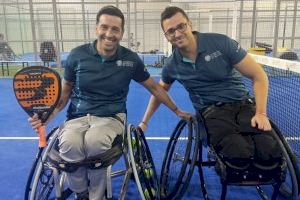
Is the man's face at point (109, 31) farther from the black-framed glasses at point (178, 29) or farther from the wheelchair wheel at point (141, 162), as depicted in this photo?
the wheelchair wheel at point (141, 162)

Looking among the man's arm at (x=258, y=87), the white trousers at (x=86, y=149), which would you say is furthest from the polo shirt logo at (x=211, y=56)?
the white trousers at (x=86, y=149)

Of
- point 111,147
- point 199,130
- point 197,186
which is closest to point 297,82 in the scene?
point 197,186

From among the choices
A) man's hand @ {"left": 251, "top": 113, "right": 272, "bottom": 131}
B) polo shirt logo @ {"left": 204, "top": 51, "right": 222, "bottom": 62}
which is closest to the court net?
polo shirt logo @ {"left": 204, "top": 51, "right": 222, "bottom": 62}

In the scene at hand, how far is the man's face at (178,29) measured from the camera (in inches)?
79.9

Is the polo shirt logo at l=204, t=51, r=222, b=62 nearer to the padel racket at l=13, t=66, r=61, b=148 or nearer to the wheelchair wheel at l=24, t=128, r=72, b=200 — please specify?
the padel racket at l=13, t=66, r=61, b=148

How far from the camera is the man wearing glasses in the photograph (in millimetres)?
1826

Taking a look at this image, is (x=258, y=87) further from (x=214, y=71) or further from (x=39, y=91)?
(x=39, y=91)

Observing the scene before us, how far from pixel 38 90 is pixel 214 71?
114 cm

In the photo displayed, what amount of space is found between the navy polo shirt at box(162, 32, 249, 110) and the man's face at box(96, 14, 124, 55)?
489 millimetres

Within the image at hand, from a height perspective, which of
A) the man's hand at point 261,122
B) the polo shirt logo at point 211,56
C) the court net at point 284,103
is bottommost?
the court net at point 284,103

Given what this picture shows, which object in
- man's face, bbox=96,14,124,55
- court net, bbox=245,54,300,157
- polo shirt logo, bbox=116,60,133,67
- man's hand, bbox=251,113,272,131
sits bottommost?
court net, bbox=245,54,300,157

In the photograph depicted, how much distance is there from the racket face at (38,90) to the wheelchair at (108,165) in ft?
0.58

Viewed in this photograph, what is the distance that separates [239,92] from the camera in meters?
2.17

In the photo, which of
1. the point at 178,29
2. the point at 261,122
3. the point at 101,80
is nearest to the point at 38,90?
the point at 101,80
